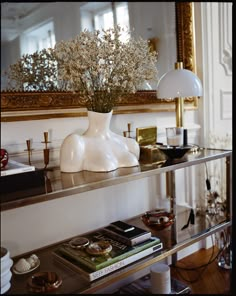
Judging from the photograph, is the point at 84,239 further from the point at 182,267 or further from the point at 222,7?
the point at 222,7

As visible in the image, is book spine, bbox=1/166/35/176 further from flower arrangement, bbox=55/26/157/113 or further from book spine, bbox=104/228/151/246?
book spine, bbox=104/228/151/246

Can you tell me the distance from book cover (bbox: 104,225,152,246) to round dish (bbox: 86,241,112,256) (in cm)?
7

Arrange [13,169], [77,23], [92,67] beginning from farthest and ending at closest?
[77,23] < [92,67] < [13,169]

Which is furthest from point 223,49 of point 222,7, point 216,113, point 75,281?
point 75,281

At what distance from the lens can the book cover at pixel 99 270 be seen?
1151 mm

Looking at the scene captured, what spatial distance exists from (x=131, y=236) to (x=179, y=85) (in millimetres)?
726

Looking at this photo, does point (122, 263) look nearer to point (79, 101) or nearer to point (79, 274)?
point (79, 274)

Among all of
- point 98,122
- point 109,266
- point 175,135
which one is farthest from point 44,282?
point 175,135

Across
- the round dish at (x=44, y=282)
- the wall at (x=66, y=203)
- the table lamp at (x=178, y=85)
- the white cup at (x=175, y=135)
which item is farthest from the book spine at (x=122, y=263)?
the table lamp at (x=178, y=85)

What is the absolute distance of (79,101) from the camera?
147 cm

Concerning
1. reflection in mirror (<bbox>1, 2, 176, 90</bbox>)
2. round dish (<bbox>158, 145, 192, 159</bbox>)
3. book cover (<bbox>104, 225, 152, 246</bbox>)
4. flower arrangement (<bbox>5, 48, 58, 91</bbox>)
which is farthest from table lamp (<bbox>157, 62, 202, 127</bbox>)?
book cover (<bbox>104, 225, 152, 246</bbox>)

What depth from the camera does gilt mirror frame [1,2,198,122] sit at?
1.29 meters

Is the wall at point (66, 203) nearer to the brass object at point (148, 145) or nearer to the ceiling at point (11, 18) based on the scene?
the brass object at point (148, 145)

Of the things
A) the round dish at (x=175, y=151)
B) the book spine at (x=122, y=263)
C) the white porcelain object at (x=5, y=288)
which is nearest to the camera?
the white porcelain object at (x=5, y=288)
